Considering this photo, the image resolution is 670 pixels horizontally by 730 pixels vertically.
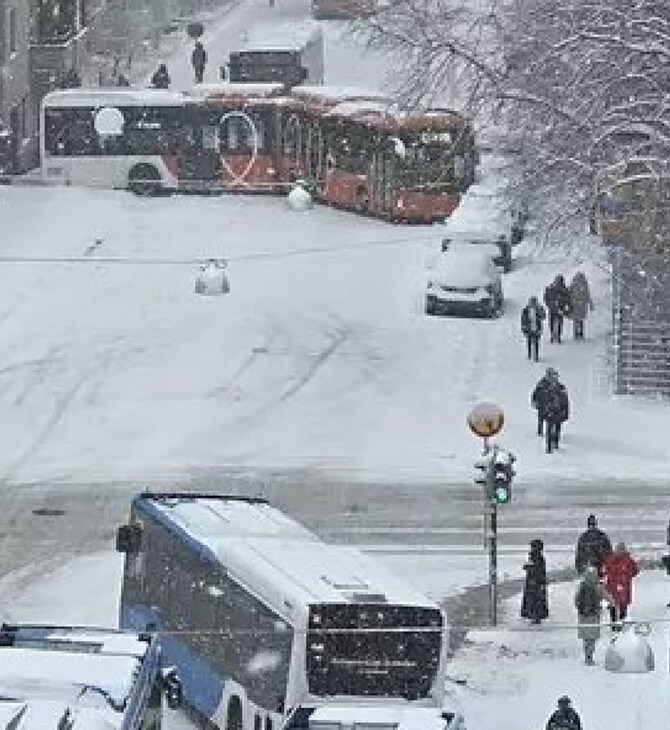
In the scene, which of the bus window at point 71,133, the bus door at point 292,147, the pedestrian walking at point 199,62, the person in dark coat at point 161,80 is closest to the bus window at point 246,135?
the bus door at point 292,147

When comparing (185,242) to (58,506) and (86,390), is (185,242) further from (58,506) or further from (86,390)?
(58,506)

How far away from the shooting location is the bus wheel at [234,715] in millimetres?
26219

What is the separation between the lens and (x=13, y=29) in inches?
2554

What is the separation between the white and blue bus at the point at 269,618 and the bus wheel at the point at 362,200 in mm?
29172

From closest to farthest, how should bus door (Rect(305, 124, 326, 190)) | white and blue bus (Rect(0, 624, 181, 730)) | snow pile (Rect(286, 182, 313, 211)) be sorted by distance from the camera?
white and blue bus (Rect(0, 624, 181, 730)) < snow pile (Rect(286, 182, 313, 211)) < bus door (Rect(305, 124, 326, 190))

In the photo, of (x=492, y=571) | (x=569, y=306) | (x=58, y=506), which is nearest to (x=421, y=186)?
(x=569, y=306)

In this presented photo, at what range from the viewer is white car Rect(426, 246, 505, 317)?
4781 cm

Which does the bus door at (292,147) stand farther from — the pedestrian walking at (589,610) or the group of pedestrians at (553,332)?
the pedestrian walking at (589,610)

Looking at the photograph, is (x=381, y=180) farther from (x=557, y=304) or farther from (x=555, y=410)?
(x=555, y=410)

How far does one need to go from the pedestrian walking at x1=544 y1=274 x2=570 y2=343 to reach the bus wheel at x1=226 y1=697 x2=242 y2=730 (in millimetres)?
19918

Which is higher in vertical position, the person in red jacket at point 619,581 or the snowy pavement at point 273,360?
the person in red jacket at point 619,581

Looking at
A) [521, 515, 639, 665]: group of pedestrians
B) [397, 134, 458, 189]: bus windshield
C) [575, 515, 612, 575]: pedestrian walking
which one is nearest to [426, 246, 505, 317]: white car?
[397, 134, 458, 189]: bus windshield

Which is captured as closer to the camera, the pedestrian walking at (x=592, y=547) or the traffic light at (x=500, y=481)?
the traffic light at (x=500, y=481)

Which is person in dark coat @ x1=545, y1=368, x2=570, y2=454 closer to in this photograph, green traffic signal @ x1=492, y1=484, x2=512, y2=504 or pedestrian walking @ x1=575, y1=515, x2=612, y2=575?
pedestrian walking @ x1=575, y1=515, x2=612, y2=575
